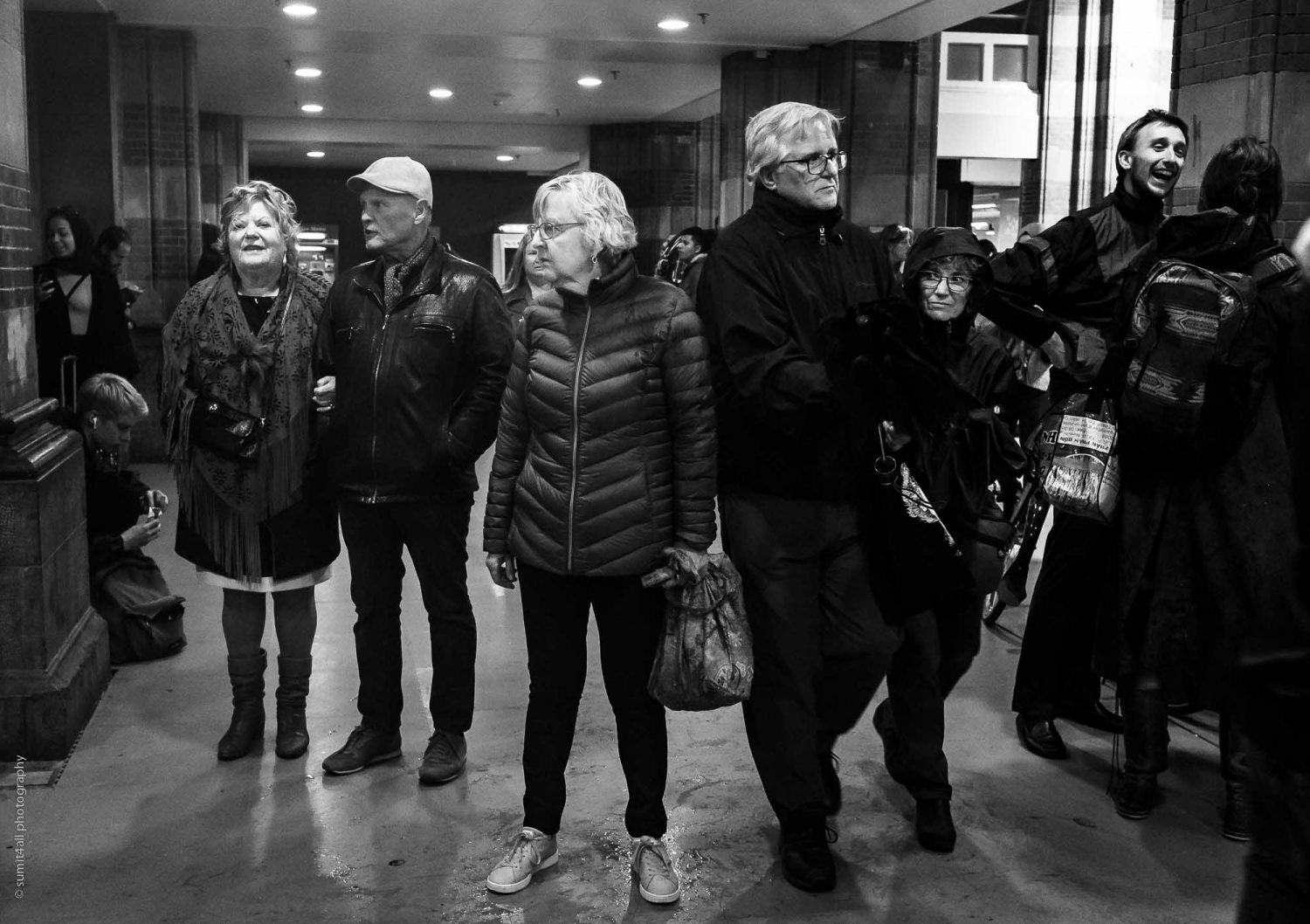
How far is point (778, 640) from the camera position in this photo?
11.7 feet

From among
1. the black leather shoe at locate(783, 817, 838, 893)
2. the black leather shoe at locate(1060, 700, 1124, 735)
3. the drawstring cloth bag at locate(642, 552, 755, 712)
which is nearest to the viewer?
the drawstring cloth bag at locate(642, 552, 755, 712)

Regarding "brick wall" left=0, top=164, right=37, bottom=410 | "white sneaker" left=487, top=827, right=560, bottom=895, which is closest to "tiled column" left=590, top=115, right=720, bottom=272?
"brick wall" left=0, top=164, right=37, bottom=410

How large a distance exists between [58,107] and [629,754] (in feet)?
34.6

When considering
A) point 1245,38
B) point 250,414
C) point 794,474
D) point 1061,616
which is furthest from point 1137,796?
point 1245,38

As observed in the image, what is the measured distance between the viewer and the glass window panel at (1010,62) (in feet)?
71.5

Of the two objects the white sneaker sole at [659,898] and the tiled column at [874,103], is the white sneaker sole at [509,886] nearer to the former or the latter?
the white sneaker sole at [659,898]

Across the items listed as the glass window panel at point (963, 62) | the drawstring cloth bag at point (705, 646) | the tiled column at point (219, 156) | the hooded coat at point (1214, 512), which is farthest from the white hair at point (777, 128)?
the glass window panel at point (963, 62)

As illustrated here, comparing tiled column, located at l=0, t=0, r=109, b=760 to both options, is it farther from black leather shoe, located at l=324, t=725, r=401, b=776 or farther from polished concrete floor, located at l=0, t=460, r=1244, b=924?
black leather shoe, located at l=324, t=725, r=401, b=776

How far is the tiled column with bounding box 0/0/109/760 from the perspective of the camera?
14.8 feet

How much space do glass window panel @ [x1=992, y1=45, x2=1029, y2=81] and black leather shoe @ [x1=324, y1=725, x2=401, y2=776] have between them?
19754 mm

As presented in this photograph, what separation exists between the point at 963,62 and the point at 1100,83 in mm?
7933

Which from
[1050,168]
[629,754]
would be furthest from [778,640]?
[1050,168]

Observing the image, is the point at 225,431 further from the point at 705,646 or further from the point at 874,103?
the point at 874,103

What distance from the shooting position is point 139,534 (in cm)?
562
